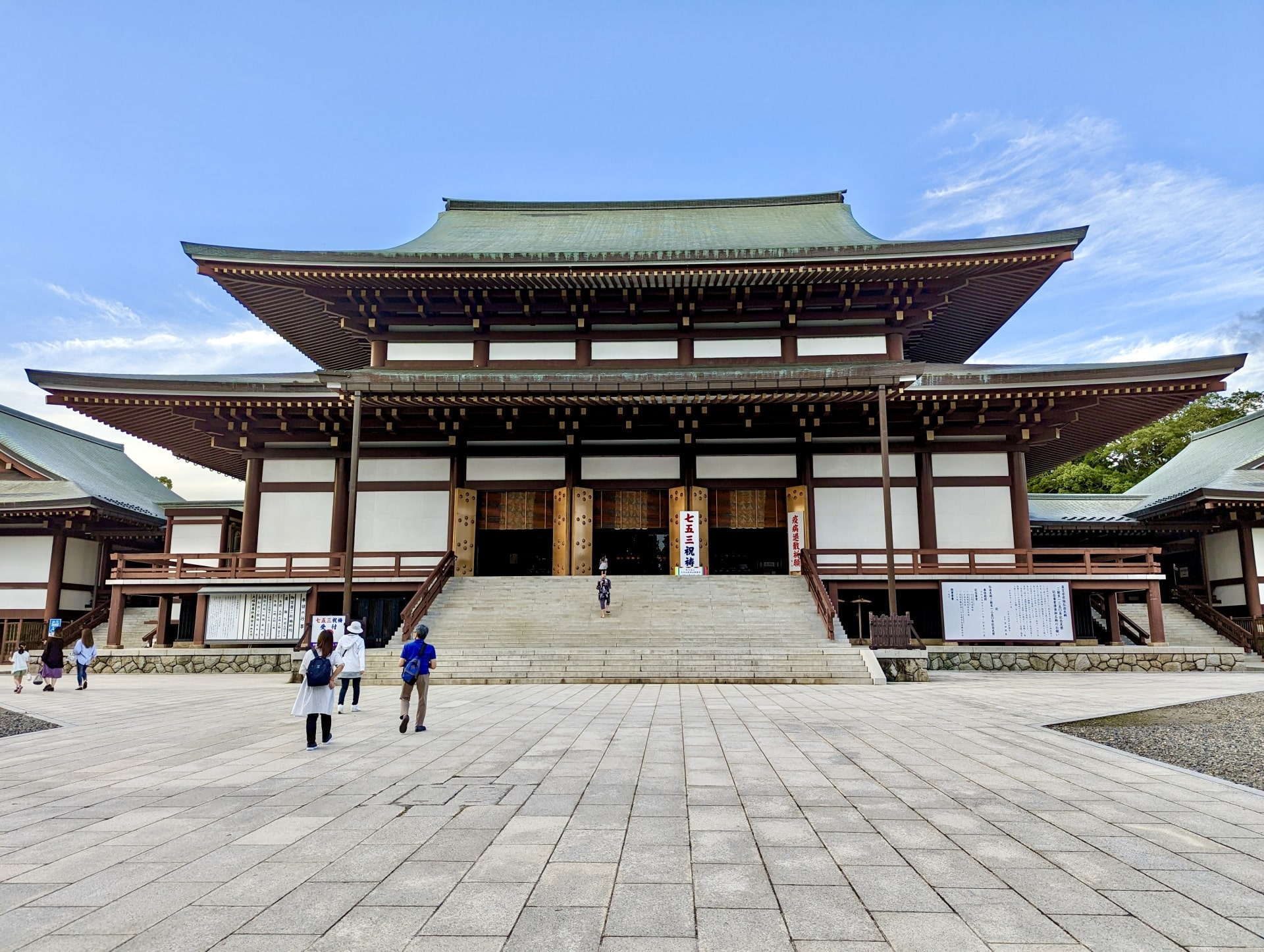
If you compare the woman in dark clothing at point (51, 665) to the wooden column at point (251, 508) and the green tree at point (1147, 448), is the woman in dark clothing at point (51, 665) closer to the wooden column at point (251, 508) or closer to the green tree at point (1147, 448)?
the wooden column at point (251, 508)

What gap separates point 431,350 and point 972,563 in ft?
52.3

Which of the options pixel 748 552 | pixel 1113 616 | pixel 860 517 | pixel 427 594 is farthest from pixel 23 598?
pixel 1113 616

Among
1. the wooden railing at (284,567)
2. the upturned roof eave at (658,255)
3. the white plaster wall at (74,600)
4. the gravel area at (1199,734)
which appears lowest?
the gravel area at (1199,734)

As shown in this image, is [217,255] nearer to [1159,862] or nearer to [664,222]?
[664,222]

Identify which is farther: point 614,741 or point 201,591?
point 201,591

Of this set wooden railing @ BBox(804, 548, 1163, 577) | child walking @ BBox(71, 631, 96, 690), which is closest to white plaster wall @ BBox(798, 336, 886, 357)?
wooden railing @ BBox(804, 548, 1163, 577)

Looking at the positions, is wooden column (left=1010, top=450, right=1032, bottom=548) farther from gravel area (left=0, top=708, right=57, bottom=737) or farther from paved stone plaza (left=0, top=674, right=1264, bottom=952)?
gravel area (left=0, top=708, right=57, bottom=737)

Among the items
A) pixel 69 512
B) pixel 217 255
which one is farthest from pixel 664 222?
pixel 69 512

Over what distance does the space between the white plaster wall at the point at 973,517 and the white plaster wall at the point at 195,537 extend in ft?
71.7

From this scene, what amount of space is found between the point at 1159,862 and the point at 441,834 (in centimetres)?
434

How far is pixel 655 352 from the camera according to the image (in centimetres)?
2233

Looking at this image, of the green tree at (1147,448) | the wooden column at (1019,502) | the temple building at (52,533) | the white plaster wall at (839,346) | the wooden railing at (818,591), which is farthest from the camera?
the green tree at (1147,448)

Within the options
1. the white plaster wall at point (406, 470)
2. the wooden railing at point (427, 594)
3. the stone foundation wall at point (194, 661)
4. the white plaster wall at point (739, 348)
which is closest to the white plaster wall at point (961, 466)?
the white plaster wall at point (739, 348)

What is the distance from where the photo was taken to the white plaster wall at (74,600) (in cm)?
2358
